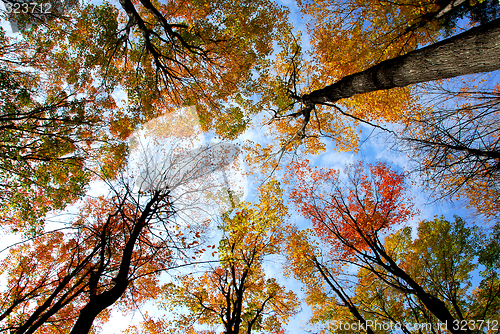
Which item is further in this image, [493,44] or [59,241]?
[59,241]

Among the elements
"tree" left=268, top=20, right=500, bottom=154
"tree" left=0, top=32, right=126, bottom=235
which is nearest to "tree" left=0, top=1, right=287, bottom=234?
"tree" left=0, top=32, right=126, bottom=235

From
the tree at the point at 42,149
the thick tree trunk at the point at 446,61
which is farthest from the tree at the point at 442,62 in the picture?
the tree at the point at 42,149

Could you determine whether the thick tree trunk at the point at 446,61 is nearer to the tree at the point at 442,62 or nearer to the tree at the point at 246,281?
the tree at the point at 442,62

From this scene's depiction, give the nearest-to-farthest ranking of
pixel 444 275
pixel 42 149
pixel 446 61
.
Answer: pixel 446 61 < pixel 42 149 < pixel 444 275

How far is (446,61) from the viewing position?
9.52 ft

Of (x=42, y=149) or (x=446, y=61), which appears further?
(x=42, y=149)

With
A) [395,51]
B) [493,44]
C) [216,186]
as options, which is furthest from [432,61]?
[216,186]

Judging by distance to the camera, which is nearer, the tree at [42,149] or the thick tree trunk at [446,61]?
the thick tree trunk at [446,61]

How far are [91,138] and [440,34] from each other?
13.8 m

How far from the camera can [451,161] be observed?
16.2 feet

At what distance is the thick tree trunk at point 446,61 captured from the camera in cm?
246

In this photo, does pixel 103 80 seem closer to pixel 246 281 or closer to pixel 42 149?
pixel 42 149

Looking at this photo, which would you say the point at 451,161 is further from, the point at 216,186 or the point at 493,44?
the point at 216,186

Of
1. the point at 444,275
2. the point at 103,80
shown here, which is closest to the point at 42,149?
the point at 103,80
